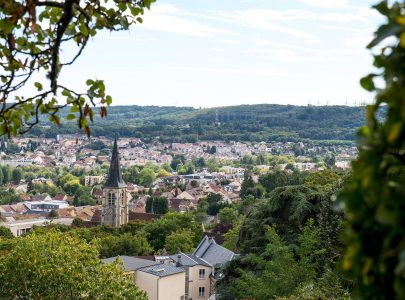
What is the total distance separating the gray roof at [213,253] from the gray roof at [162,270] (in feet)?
13.7

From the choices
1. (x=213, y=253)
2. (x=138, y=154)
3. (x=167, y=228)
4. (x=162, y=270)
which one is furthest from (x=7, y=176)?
(x=162, y=270)

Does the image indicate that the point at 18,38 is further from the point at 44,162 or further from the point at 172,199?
the point at 44,162

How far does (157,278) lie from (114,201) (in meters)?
38.3

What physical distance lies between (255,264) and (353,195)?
51.6 feet

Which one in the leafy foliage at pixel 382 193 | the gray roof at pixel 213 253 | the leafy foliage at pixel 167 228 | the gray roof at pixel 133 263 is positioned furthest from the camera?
the leafy foliage at pixel 167 228

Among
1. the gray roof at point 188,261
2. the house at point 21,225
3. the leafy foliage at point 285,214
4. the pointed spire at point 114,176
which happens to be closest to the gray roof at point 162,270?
the gray roof at point 188,261

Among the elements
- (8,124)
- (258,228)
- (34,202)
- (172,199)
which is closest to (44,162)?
(34,202)

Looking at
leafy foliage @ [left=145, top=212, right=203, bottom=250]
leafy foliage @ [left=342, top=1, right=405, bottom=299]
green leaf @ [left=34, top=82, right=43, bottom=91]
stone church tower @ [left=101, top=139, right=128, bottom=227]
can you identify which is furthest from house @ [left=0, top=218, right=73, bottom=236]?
leafy foliage @ [left=342, top=1, right=405, bottom=299]

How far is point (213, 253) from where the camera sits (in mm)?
37531

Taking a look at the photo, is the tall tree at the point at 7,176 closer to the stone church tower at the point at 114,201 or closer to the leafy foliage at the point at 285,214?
the stone church tower at the point at 114,201

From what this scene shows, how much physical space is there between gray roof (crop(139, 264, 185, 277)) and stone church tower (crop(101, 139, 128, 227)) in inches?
1411

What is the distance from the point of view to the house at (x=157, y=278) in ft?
96.4

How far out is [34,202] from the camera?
91.9m

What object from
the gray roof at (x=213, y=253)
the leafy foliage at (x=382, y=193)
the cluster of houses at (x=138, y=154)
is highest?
the leafy foliage at (x=382, y=193)
